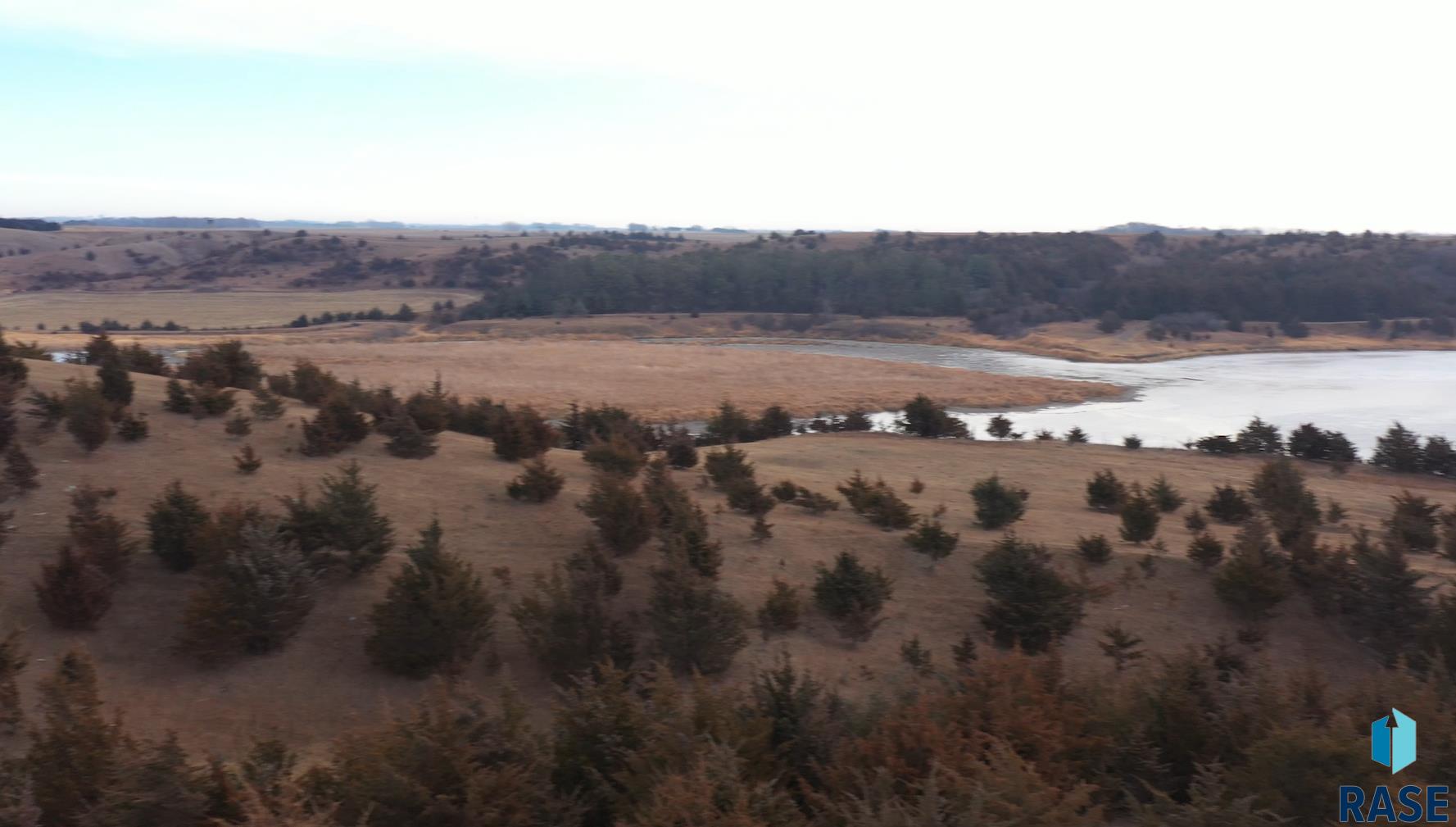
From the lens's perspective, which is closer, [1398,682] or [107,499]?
[1398,682]

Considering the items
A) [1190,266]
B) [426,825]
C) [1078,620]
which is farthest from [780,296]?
[426,825]

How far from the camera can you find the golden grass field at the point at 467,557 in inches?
314

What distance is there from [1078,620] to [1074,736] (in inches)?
164

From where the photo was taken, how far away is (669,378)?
40.9 metres

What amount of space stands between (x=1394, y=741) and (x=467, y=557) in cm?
841

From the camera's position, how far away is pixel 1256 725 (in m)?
6.06

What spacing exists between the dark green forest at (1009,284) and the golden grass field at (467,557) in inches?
2102

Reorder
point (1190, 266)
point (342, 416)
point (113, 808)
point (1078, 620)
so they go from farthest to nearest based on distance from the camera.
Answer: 1. point (1190, 266)
2. point (342, 416)
3. point (1078, 620)
4. point (113, 808)

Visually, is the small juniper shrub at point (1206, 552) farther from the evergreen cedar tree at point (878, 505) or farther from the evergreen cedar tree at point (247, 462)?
the evergreen cedar tree at point (247, 462)

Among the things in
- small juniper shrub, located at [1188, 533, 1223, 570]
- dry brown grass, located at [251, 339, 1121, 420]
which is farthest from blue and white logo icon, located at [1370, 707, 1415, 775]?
dry brown grass, located at [251, 339, 1121, 420]

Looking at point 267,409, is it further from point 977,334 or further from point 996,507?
point 977,334

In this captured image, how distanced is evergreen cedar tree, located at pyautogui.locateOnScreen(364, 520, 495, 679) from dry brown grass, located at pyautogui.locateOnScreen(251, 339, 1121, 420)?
22.8 meters

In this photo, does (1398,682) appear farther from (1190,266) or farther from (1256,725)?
(1190,266)

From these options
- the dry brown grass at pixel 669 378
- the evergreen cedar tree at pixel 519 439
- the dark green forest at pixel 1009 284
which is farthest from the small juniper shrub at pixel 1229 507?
the dark green forest at pixel 1009 284
